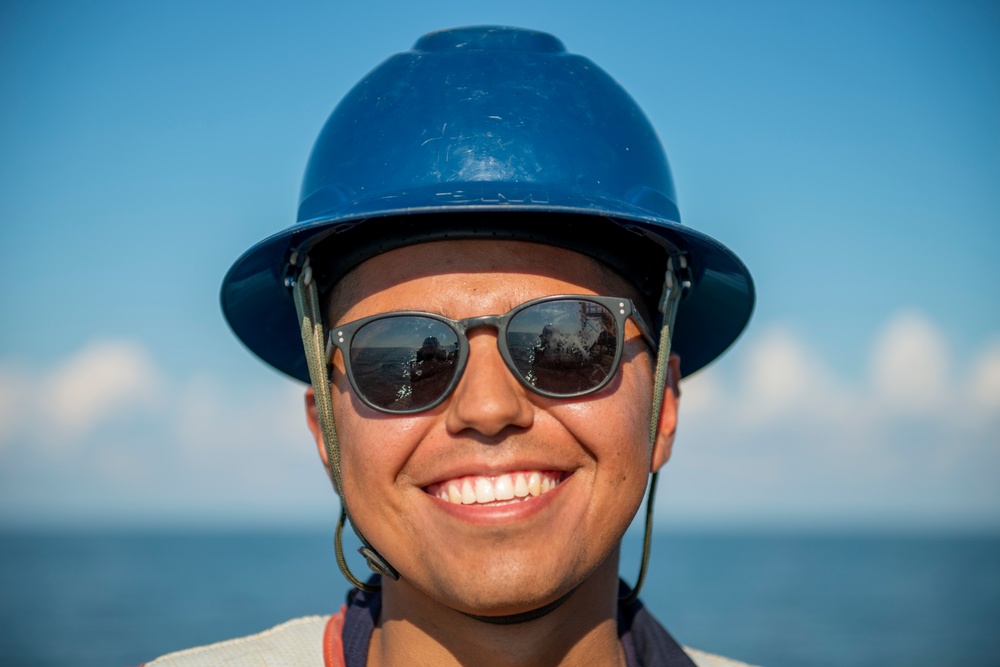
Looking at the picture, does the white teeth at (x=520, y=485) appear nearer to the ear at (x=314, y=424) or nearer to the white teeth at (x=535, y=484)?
the white teeth at (x=535, y=484)

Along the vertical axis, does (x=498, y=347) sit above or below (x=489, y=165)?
below

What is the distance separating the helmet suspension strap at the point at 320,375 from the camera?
3.56m

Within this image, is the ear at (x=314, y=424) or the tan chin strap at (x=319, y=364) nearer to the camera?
the tan chin strap at (x=319, y=364)

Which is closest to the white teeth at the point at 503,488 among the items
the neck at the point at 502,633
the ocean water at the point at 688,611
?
the neck at the point at 502,633

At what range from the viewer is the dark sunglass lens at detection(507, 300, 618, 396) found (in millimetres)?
3312

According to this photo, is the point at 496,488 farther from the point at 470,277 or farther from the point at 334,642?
the point at 334,642

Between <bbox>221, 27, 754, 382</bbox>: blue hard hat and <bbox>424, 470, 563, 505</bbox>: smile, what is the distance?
779mm

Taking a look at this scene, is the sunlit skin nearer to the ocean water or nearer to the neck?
the neck

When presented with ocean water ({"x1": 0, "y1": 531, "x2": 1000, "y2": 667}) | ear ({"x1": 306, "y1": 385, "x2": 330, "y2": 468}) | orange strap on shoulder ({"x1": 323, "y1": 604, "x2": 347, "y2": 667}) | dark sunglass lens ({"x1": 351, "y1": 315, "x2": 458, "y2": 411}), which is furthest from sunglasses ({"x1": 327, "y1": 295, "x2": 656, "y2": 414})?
ocean water ({"x1": 0, "y1": 531, "x2": 1000, "y2": 667})

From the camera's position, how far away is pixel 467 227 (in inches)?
137

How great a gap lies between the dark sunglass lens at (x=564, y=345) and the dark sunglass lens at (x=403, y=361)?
0.71ft

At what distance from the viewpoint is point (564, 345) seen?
335 centimetres

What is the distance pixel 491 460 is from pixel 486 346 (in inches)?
13.8

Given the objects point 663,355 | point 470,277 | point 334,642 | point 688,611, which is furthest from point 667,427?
point 688,611
